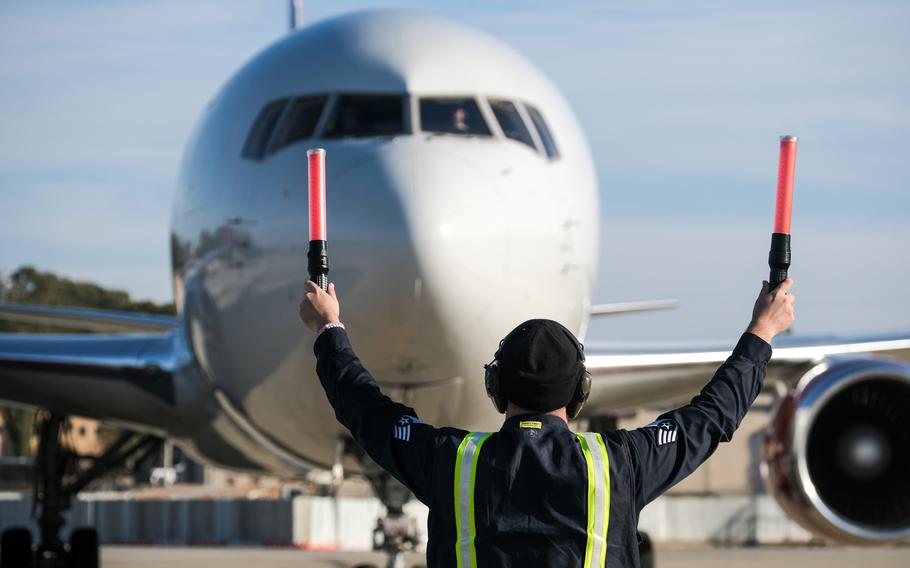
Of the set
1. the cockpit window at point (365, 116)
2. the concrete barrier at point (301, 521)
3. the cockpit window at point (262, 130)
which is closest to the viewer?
the cockpit window at point (365, 116)

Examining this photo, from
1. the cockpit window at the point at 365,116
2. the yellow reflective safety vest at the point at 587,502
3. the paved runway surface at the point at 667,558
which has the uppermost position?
the cockpit window at the point at 365,116

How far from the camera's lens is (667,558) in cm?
1894

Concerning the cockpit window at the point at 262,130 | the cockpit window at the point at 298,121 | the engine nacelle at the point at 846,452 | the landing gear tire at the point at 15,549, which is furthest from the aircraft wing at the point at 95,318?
the engine nacelle at the point at 846,452

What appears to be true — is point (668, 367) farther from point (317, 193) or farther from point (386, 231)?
point (317, 193)

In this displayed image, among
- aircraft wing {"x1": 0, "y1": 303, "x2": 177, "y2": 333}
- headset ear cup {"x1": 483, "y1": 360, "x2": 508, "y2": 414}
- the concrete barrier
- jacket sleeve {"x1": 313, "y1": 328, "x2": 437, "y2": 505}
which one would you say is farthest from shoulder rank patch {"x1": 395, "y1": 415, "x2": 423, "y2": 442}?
the concrete barrier

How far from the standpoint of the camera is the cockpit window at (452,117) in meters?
7.51

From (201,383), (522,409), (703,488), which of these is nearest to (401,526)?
(201,383)

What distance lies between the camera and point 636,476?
2896mm

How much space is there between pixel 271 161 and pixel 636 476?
515 cm

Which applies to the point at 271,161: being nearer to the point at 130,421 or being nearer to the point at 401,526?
the point at 401,526

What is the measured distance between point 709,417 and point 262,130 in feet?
17.6

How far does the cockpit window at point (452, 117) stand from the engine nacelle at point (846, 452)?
8.99 feet

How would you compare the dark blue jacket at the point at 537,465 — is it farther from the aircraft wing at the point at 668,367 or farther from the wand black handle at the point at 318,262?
the aircraft wing at the point at 668,367

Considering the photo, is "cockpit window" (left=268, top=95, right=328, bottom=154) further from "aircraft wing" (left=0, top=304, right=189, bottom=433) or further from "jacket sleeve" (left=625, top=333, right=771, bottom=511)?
"jacket sleeve" (left=625, top=333, right=771, bottom=511)
